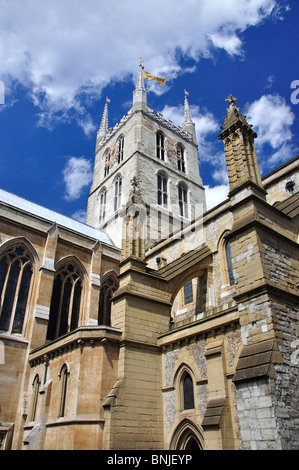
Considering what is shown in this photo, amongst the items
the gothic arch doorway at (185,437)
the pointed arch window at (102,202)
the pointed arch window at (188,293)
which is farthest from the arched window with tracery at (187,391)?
the pointed arch window at (102,202)

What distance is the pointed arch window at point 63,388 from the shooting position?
1321 centimetres

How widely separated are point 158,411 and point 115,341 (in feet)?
9.51

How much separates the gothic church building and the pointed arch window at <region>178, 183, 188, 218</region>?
1477 cm

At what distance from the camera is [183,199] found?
124ft

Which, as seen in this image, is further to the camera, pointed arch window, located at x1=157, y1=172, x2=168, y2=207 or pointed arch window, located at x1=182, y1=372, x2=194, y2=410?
pointed arch window, located at x1=157, y1=172, x2=168, y2=207

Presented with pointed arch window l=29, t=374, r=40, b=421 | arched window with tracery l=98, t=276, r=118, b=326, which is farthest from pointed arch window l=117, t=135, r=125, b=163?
pointed arch window l=29, t=374, r=40, b=421

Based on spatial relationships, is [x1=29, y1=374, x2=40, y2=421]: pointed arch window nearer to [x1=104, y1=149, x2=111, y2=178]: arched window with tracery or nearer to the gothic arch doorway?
the gothic arch doorway

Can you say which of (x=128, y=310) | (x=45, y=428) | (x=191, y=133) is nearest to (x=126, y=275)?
(x=128, y=310)

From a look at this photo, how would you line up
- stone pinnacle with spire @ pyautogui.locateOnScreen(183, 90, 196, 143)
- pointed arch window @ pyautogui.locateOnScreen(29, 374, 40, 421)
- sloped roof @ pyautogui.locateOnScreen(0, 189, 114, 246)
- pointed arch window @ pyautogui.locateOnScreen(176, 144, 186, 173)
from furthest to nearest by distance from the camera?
stone pinnacle with spire @ pyautogui.locateOnScreen(183, 90, 196, 143), pointed arch window @ pyautogui.locateOnScreen(176, 144, 186, 173), sloped roof @ pyautogui.locateOnScreen(0, 189, 114, 246), pointed arch window @ pyautogui.locateOnScreen(29, 374, 40, 421)

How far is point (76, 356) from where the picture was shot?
13.3 meters

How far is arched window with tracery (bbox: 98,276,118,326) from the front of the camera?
916 inches

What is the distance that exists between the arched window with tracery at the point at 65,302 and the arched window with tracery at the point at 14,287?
73.6 inches

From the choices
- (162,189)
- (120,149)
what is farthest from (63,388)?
(120,149)
